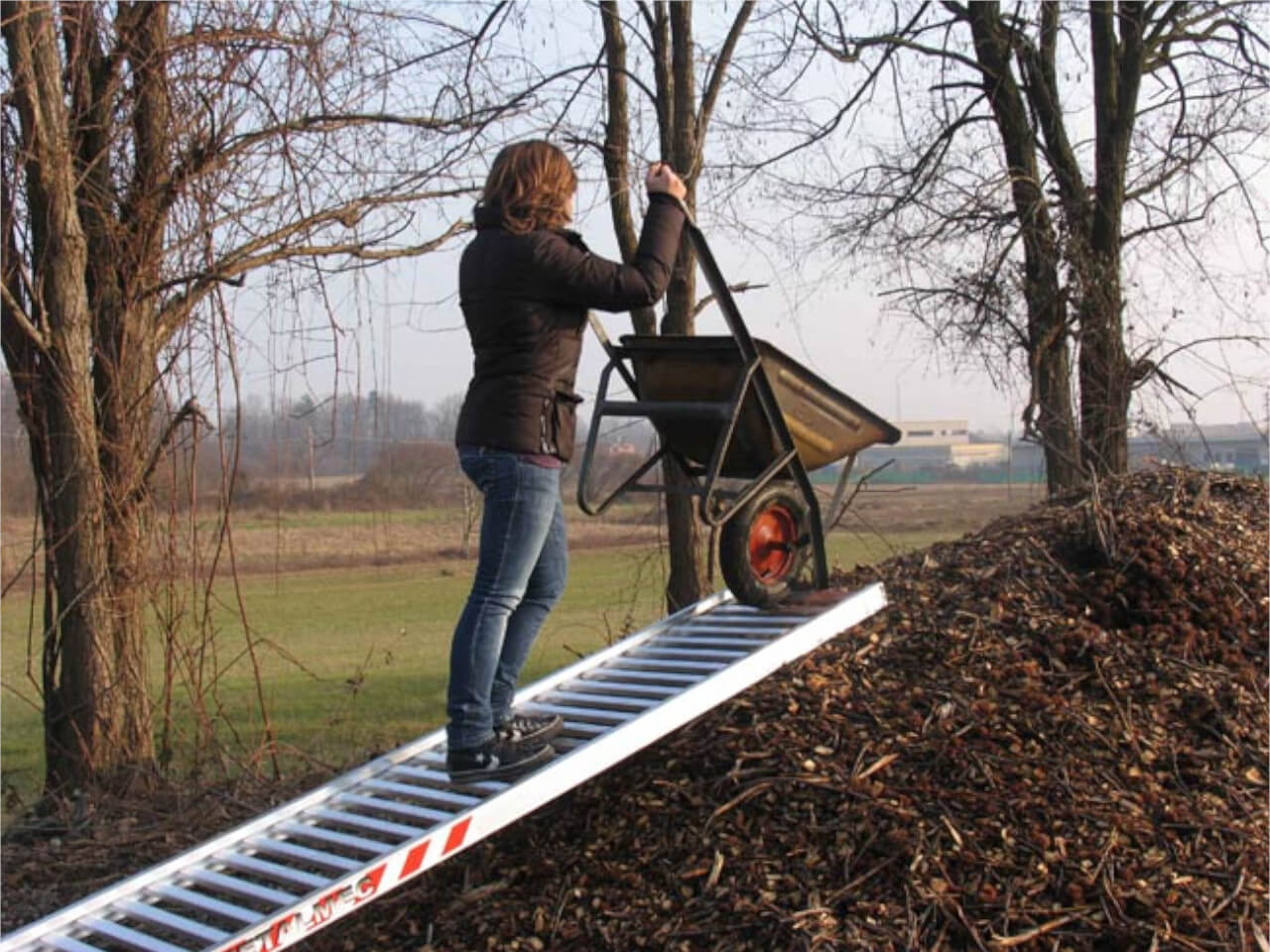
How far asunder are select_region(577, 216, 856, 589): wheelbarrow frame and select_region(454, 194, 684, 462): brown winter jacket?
48 cm

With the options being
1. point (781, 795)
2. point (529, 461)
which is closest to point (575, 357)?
point (529, 461)

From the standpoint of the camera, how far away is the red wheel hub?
5.81 m

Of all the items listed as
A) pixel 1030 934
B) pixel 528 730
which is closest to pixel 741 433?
pixel 528 730

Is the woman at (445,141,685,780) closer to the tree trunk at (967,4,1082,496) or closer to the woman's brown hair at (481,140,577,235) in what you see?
the woman's brown hair at (481,140,577,235)

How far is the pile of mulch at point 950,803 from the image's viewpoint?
4.56 meters

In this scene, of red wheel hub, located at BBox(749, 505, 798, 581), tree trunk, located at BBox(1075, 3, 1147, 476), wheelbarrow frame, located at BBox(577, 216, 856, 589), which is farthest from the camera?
tree trunk, located at BBox(1075, 3, 1147, 476)

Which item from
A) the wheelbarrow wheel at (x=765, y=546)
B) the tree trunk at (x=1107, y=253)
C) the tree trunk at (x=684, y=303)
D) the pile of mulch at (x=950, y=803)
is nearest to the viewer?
the pile of mulch at (x=950, y=803)

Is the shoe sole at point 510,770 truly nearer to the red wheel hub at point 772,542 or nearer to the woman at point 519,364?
the woman at point 519,364

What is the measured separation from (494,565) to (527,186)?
128 cm

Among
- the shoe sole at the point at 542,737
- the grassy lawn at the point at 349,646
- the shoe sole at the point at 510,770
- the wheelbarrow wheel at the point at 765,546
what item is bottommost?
the grassy lawn at the point at 349,646

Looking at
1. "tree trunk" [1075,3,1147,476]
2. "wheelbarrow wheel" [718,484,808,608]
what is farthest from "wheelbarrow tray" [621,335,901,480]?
"tree trunk" [1075,3,1147,476]

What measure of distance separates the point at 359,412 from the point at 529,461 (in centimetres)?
310

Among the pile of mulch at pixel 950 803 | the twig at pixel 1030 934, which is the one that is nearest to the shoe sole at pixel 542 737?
the pile of mulch at pixel 950 803

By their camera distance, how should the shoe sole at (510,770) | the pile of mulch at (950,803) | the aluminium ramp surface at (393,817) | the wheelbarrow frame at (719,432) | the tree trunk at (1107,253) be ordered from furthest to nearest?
the tree trunk at (1107,253), the wheelbarrow frame at (719,432), the shoe sole at (510,770), the pile of mulch at (950,803), the aluminium ramp surface at (393,817)
